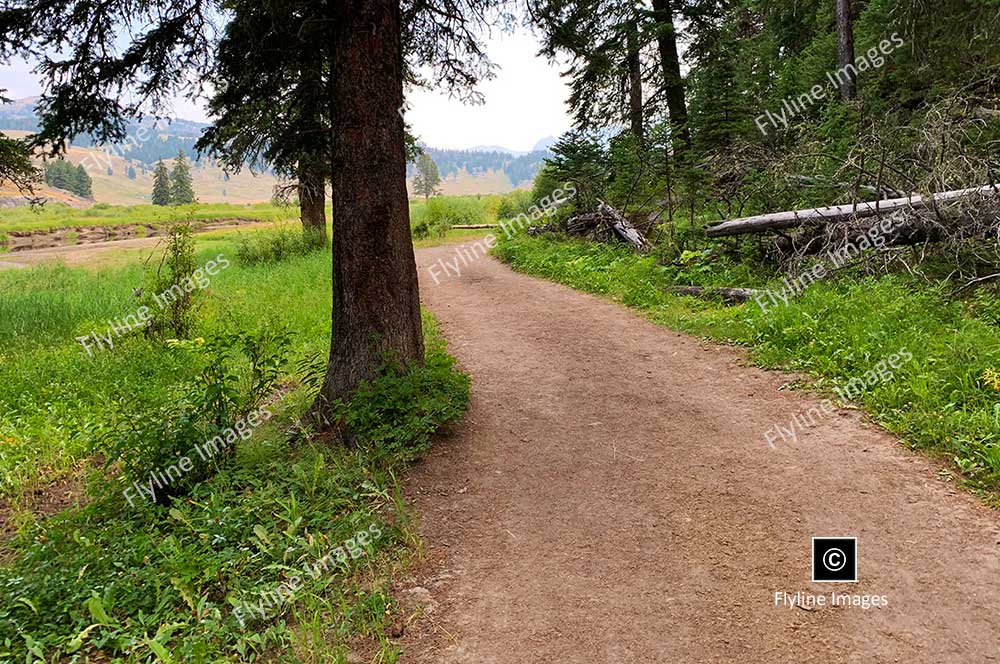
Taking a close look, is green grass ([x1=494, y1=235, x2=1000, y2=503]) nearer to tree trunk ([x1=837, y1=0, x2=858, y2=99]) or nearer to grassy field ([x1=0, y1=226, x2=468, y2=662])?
grassy field ([x1=0, y1=226, x2=468, y2=662])

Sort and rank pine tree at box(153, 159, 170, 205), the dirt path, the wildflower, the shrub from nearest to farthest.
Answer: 1. the dirt path
2. the wildflower
3. the shrub
4. pine tree at box(153, 159, 170, 205)

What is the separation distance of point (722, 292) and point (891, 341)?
335cm

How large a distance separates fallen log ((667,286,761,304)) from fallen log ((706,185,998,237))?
3.94 feet

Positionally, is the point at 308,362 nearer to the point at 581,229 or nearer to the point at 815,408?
the point at 815,408

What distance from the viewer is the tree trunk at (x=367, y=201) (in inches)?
196

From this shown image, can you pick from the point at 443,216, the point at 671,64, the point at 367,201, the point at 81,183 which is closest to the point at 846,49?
the point at 671,64

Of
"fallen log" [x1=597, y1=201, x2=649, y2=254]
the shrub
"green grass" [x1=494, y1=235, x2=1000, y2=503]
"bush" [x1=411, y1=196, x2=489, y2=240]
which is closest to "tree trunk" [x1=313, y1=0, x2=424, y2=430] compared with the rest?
"green grass" [x1=494, y1=235, x2=1000, y2=503]

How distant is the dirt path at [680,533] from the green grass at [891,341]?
1.00 feet

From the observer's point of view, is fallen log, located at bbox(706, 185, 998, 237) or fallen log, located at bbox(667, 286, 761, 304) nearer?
fallen log, located at bbox(706, 185, 998, 237)

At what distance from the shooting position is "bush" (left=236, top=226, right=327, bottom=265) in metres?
Answer: 18.3

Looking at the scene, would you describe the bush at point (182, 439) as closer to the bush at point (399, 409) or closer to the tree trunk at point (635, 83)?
the bush at point (399, 409)

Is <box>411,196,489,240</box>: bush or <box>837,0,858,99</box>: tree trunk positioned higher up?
<box>837,0,858,99</box>: tree trunk

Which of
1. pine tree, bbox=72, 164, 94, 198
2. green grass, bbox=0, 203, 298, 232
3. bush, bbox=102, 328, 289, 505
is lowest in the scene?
bush, bbox=102, 328, 289, 505

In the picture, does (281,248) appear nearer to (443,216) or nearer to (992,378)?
(443,216)
